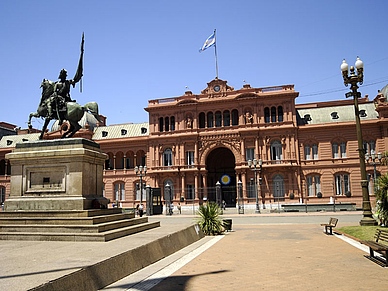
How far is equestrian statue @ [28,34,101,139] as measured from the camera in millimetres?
12930

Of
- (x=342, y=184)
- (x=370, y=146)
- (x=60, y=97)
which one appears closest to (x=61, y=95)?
(x=60, y=97)

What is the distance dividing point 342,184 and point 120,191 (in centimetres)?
3057

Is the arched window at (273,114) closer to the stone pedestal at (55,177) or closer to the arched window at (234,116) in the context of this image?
the arched window at (234,116)

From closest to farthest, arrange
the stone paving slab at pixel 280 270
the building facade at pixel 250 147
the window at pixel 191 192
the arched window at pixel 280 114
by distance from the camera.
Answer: the stone paving slab at pixel 280 270
the building facade at pixel 250 147
the arched window at pixel 280 114
the window at pixel 191 192

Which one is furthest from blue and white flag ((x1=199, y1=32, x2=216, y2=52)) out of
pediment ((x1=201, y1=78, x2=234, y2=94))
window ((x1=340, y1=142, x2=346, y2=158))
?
window ((x1=340, y1=142, x2=346, y2=158))

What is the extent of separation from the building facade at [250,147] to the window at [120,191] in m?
0.15

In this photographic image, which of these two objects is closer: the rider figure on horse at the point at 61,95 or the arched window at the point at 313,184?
the rider figure on horse at the point at 61,95

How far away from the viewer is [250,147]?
46.7m

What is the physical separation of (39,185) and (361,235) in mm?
11936

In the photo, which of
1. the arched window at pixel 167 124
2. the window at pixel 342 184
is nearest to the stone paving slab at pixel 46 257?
the window at pixel 342 184

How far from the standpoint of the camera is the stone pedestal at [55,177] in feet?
36.8

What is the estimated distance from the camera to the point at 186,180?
158 feet

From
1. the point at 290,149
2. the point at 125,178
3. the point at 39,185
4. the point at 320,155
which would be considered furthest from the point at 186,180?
the point at 39,185

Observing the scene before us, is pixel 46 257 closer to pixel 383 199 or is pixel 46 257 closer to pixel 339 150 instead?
pixel 383 199
